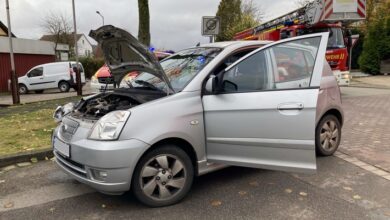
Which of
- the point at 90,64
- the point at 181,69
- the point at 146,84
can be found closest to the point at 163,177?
the point at 146,84

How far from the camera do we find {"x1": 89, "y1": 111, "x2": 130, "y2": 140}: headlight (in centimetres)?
369

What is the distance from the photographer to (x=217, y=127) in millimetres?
4180

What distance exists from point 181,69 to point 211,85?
785 millimetres

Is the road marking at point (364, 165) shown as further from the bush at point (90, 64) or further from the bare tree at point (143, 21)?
the bush at point (90, 64)

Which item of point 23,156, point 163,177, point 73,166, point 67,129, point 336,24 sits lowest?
point 23,156

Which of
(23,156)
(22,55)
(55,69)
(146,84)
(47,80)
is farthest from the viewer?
(22,55)

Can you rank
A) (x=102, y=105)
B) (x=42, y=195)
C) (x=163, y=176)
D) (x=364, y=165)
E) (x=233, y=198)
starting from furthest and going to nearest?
(x=364, y=165) → (x=42, y=195) → (x=102, y=105) → (x=233, y=198) → (x=163, y=176)

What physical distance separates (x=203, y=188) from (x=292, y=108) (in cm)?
142

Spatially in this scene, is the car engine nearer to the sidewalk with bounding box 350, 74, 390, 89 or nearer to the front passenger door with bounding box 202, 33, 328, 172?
the front passenger door with bounding box 202, 33, 328, 172

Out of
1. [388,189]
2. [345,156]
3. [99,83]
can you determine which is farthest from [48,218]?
[99,83]

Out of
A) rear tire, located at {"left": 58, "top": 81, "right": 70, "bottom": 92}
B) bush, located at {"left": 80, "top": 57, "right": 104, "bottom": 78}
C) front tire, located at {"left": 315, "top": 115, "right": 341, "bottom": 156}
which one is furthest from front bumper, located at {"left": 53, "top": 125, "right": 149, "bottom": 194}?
bush, located at {"left": 80, "top": 57, "right": 104, "bottom": 78}

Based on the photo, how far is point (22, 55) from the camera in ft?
84.6

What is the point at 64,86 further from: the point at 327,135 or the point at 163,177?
the point at 163,177

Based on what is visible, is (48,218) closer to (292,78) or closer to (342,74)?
(292,78)
